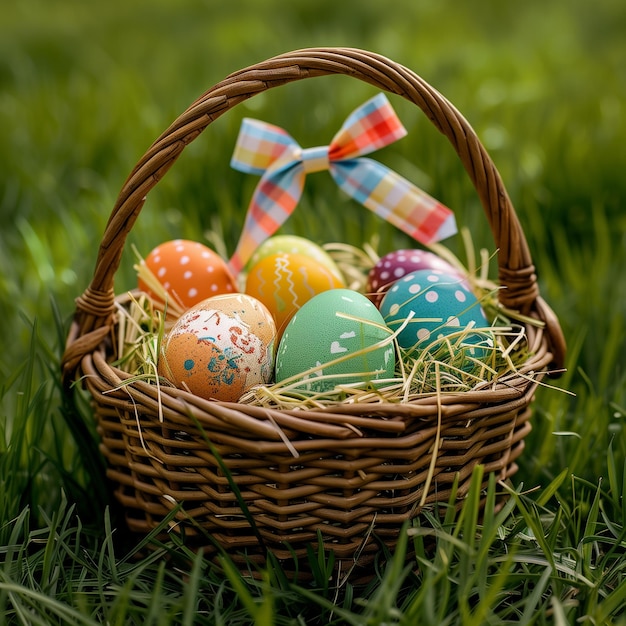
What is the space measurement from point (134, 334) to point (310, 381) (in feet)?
1.65

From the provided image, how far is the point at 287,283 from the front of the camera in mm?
1618

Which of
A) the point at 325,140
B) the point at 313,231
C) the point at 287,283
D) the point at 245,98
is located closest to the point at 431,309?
Result: the point at 287,283

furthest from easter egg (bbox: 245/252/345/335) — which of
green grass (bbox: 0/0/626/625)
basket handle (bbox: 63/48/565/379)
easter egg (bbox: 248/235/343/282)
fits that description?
green grass (bbox: 0/0/626/625)

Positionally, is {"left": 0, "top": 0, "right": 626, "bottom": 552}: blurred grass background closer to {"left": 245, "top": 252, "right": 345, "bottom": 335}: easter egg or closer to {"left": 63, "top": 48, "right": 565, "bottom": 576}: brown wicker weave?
{"left": 63, "top": 48, "right": 565, "bottom": 576}: brown wicker weave

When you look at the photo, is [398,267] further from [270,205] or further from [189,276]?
[189,276]

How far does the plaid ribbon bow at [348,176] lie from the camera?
164 cm

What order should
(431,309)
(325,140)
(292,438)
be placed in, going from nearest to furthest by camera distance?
(292,438) → (431,309) → (325,140)

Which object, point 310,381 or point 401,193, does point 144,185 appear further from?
point 401,193

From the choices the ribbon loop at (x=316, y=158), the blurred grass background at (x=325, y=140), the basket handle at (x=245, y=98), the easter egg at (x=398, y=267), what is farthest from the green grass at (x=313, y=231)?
the ribbon loop at (x=316, y=158)

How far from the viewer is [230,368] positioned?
136cm

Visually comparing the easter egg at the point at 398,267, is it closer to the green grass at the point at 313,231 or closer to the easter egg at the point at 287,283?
the easter egg at the point at 287,283

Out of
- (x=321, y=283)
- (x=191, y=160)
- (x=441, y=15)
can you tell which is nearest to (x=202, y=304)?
(x=321, y=283)

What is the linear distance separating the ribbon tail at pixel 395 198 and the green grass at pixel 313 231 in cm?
42

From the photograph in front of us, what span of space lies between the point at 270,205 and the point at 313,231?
495 mm
